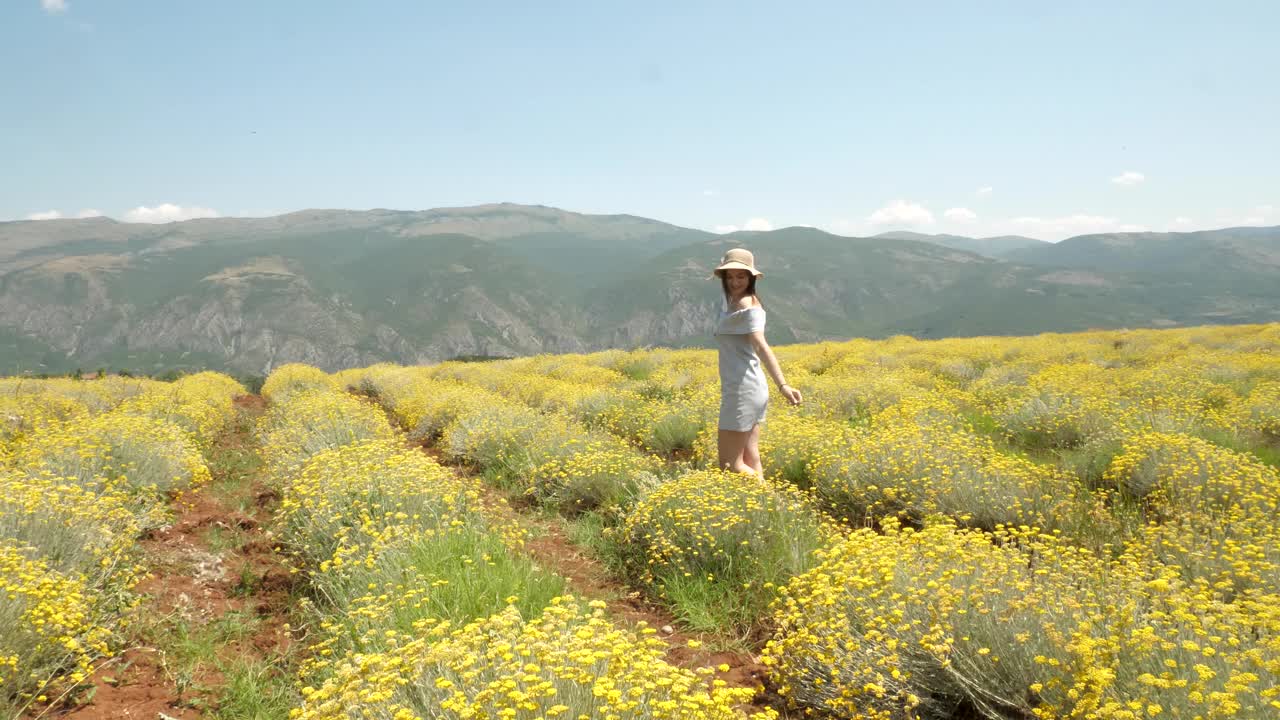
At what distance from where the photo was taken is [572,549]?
561 centimetres

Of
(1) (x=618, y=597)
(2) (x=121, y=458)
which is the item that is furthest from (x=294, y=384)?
(1) (x=618, y=597)

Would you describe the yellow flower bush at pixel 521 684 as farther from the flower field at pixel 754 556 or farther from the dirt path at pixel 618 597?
the dirt path at pixel 618 597

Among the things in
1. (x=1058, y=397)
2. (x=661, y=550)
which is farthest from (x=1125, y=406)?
(x=661, y=550)

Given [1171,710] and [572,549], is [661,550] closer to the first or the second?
[572,549]

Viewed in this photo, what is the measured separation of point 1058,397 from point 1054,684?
7362mm

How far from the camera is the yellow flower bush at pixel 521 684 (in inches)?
89.5

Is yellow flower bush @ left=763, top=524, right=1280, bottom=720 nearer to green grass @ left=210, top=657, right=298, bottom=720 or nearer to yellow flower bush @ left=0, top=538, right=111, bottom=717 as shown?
green grass @ left=210, top=657, right=298, bottom=720

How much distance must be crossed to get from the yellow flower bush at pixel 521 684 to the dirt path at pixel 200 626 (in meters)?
1.47

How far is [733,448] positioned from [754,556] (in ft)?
3.85

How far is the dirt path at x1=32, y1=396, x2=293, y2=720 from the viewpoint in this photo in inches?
137

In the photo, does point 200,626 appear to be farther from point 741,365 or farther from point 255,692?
point 741,365

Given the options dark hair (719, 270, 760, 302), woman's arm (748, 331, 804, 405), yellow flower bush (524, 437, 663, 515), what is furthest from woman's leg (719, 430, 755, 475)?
dark hair (719, 270, 760, 302)

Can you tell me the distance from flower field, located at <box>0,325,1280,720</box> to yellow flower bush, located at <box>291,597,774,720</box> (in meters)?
0.02

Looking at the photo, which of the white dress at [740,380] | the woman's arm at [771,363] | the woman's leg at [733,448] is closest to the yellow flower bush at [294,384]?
the woman's leg at [733,448]
